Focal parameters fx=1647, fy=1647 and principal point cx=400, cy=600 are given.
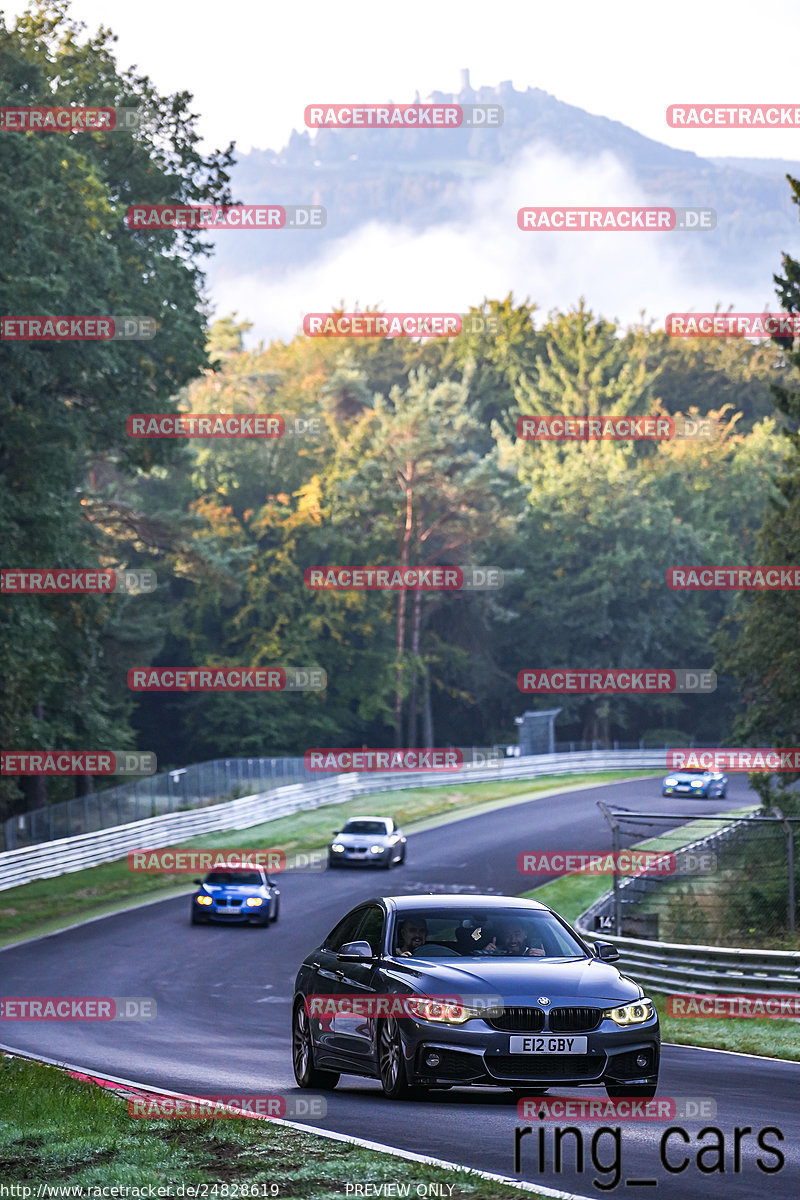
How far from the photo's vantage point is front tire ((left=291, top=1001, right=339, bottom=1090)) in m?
12.2

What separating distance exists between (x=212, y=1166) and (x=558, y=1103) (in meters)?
3.13

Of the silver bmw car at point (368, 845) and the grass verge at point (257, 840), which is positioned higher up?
the silver bmw car at point (368, 845)

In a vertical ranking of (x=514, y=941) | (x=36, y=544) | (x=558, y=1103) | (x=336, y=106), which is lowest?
(x=558, y=1103)

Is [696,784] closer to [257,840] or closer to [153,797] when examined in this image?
[257,840]

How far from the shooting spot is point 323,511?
80.0m

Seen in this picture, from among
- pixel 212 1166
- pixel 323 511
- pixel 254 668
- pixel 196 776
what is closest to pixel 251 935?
pixel 196 776

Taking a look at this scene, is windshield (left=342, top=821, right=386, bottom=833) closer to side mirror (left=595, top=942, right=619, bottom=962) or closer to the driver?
the driver

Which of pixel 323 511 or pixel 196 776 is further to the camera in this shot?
pixel 323 511

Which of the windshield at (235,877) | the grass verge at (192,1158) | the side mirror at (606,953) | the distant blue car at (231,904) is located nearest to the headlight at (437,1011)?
the grass verge at (192,1158)

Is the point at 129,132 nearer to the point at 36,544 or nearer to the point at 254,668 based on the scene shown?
the point at 36,544

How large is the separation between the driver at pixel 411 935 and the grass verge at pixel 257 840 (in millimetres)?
21313

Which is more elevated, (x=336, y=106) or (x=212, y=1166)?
(x=336, y=106)

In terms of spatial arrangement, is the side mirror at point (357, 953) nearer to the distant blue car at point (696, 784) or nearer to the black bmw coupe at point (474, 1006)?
the black bmw coupe at point (474, 1006)

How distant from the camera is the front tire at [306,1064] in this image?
40.1 feet
